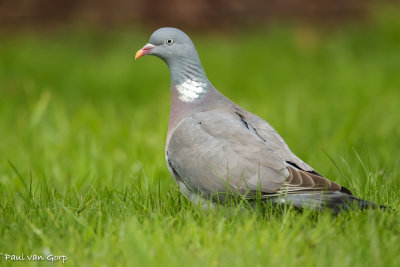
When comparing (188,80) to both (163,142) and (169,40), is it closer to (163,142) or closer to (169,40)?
(169,40)

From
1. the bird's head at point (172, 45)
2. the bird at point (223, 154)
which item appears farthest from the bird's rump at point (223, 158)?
the bird's head at point (172, 45)

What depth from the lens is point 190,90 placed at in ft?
12.5

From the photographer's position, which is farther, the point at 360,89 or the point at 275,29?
the point at 275,29

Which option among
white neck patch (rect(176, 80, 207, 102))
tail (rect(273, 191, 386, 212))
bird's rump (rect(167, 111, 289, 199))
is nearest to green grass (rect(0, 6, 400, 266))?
tail (rect(273, 191, 386, 212))

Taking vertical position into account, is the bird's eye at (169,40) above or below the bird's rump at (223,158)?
above

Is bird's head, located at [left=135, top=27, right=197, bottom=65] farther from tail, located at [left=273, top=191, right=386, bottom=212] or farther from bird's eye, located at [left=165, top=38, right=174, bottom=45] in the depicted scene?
tail, located at [left=273, top=191, right=386, bottom=212]

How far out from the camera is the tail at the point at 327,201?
3.11 metres

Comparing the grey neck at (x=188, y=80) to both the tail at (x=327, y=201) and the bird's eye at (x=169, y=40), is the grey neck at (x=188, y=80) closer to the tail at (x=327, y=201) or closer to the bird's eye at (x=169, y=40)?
the bird's eye at (x=169, y=40)

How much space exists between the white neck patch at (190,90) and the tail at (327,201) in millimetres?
930

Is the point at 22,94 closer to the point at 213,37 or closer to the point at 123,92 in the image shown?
the point at 123,92

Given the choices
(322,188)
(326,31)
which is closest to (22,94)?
(322,188)

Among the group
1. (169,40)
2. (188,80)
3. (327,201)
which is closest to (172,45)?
(169,40)

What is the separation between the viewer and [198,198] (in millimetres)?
3443

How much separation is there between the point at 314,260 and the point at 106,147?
10.5ft
